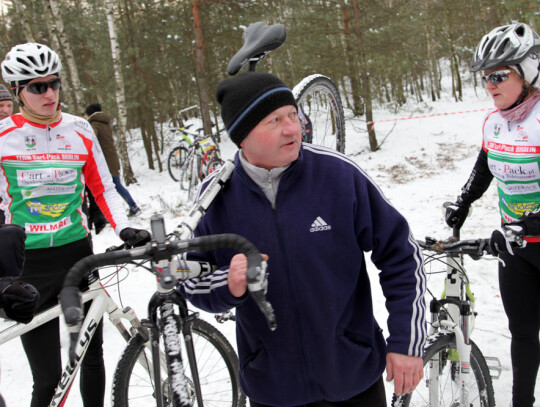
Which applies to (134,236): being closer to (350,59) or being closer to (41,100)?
(41,100)

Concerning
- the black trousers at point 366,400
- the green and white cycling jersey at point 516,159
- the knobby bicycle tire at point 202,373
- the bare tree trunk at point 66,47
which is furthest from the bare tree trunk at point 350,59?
the black trousers at point 366,400

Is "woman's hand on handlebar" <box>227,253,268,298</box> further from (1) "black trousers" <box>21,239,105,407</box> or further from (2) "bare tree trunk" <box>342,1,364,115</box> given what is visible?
(2) "bare tree trunk" <box>342,1,364,115</box>

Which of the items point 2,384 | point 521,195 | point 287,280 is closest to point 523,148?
point 521,195

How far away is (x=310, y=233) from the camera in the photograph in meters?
1.59

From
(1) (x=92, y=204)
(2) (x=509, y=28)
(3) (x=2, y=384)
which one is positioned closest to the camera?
(2) (x=509, y=28)

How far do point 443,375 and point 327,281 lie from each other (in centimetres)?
141

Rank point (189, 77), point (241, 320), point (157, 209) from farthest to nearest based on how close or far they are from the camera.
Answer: point (189, 77), point (157, 209), point (241, 320)

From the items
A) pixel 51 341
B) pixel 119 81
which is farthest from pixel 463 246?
pixel 119 81

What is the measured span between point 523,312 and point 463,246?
2.22 feet

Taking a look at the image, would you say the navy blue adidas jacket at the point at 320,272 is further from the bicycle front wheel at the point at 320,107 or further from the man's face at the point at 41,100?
the man's face at the point at 41,100

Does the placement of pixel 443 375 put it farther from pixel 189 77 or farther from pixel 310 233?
pixel 189 77

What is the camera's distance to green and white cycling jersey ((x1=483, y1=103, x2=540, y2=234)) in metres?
2.33

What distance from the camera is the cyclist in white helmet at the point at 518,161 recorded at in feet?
7.73

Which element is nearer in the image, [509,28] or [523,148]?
[523,148]
